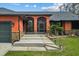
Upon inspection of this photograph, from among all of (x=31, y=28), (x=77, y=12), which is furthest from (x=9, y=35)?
(x=77, y=12)

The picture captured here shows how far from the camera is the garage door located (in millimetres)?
20000

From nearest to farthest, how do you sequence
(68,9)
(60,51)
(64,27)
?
(60,51) → (68,9) → (64,27)

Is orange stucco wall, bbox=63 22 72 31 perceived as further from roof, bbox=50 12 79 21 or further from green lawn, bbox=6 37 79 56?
green lawn, bbox=6 37 79 56

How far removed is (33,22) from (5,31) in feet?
6.94

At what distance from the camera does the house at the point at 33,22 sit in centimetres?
1838

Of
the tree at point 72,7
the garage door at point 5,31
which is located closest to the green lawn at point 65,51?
the tree at point 72,7

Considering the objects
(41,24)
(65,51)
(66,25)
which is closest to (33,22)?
(41,24)

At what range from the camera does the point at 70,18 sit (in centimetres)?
1908

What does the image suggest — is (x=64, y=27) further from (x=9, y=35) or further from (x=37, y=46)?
(x=9, y=35)

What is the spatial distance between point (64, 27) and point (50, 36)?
1.28 meters

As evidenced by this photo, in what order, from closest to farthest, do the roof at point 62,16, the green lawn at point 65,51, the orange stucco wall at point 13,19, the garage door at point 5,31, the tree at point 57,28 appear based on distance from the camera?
1. the green lawn at point 65,51
2. the tree at point 57,28
3. the roof at point 62,16
4. the garage door at point 5,31
5. the orange stucco wall at point 13,19

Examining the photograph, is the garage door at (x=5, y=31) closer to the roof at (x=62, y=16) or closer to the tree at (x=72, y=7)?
the roof at (x=62, y=16)

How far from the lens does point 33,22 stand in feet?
62.8

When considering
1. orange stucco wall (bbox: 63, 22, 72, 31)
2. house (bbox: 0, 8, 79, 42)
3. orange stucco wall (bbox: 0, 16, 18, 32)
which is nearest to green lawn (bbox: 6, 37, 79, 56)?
orange stucco wall (bbox: 63, 22, 72, 31)
